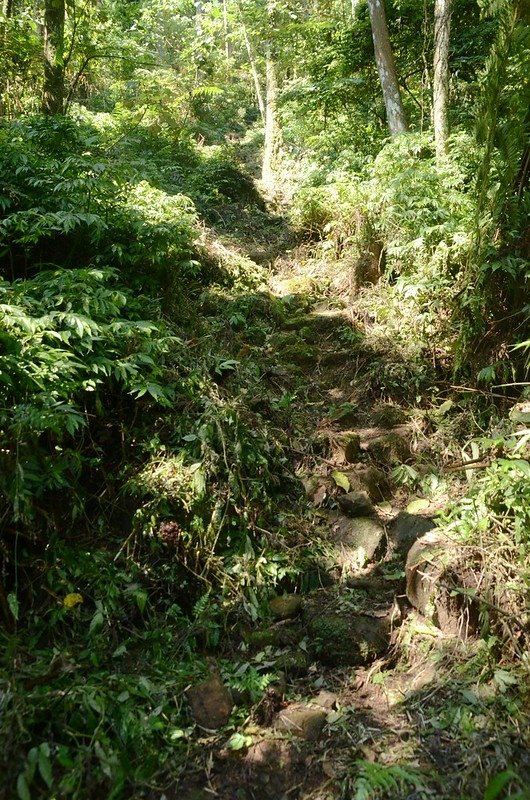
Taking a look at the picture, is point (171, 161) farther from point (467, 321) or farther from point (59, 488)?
point (59, 488)

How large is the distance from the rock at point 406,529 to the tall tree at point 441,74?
4541 millimetres

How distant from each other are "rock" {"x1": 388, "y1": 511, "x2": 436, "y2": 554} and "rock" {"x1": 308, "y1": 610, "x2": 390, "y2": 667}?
65 centimetres

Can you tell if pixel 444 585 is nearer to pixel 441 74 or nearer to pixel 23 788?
pixel 23 788

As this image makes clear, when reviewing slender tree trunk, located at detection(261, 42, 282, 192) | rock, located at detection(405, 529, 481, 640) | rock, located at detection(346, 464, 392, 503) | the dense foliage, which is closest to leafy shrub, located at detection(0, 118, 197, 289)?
the dense foliage

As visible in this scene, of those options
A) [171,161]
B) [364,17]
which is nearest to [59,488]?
[171,161]

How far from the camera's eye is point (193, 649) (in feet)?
10.5

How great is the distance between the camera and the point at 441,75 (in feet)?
20.6

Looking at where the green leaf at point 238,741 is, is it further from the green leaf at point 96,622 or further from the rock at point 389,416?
the rock at point 389,416

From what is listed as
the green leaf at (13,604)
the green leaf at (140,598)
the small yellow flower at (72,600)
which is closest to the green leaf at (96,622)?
the small yellow flower at (72,600)

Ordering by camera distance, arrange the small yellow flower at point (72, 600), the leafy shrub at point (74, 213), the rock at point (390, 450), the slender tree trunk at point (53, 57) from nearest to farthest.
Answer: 1. the small yellow flower at point (72, 600)
2. the leafy shrub at point (74, 213)
3. the rock at point (390, 450)
4. the slender tree trunk at point (53, 57)

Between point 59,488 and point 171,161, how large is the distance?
Answer: 791cm

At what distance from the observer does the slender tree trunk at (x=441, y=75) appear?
6.20m

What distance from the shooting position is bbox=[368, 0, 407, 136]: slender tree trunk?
7797mm

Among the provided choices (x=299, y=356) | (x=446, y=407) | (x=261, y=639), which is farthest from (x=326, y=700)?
(x=299, y=356)
